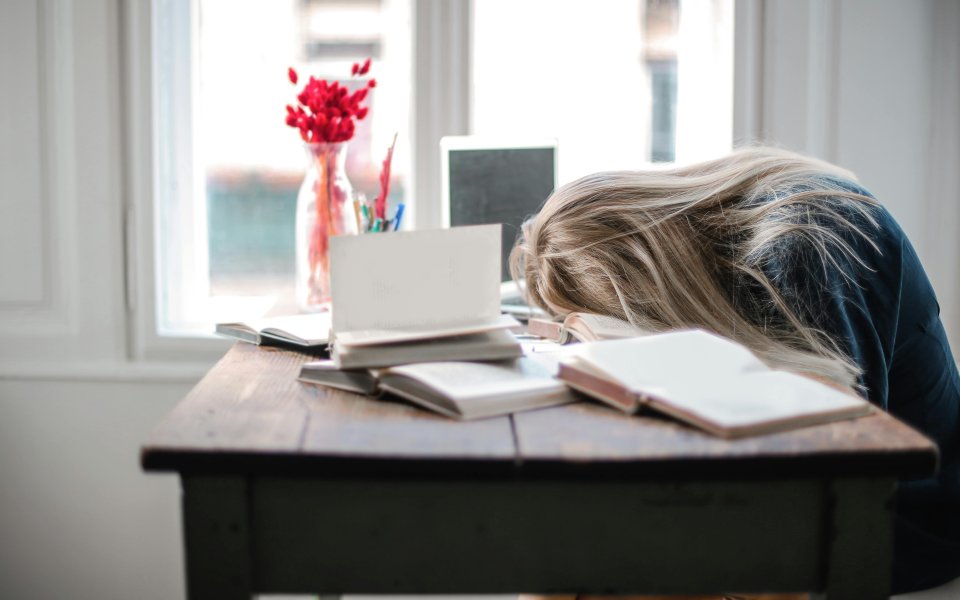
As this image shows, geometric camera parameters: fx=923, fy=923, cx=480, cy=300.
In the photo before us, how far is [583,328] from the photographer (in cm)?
113

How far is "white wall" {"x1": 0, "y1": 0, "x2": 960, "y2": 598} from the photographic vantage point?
74.7 inches

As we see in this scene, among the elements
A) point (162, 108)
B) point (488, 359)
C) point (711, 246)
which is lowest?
point (488, 359)

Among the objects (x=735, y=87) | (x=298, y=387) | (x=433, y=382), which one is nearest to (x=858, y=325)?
(x=433, y=382)

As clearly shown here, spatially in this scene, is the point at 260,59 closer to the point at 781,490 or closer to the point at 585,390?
the point at 585,390

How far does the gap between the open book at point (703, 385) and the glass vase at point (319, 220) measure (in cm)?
71

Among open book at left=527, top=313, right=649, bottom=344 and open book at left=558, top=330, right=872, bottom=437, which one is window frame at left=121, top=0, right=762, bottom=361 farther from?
open book at left=558, top=330, right=872, bottom=437

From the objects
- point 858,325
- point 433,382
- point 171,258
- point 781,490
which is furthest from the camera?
point 171,258

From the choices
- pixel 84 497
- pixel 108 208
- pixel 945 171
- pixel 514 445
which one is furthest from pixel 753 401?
pixel 84 497

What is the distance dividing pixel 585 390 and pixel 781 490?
0.21m

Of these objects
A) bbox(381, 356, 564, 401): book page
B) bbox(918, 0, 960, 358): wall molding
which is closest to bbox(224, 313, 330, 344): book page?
bbox(381, 356, 564, 401): book page

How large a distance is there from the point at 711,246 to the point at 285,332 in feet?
1.88

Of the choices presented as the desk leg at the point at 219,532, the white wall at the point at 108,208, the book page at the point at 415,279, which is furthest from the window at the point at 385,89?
the desk leg at the point at 219,532

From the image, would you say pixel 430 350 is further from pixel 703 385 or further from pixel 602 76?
pixel 602 76

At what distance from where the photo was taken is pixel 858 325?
1114 mm
